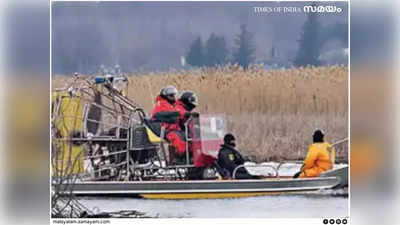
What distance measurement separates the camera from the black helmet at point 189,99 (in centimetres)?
604

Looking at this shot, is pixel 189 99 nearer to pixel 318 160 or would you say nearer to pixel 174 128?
pixel 174 128

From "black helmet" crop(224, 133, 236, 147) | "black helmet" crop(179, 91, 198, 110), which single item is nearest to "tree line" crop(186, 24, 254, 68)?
"black helmet" crop(179, 91, 198, 110)

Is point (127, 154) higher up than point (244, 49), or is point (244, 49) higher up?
point (244, 49)

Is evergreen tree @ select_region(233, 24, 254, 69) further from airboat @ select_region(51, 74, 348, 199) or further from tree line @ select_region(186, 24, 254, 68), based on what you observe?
airboat @ select_region(51, 74, 348, 199)

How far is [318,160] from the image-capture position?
608 centimetres

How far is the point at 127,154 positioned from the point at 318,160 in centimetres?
105

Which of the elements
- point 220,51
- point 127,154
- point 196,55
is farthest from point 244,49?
point 127,154

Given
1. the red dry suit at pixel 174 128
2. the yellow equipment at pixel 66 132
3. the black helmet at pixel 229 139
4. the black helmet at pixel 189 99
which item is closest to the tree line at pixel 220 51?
the black helmet at pixel 189 99

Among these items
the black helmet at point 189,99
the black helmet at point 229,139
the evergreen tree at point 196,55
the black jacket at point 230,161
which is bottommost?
the black jacket at point 230,161

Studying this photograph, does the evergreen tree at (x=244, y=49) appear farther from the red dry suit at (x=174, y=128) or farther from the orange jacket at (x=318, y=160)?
the orange jacket at (x=318, y=160)

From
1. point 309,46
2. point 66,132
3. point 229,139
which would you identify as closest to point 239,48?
point 309,46

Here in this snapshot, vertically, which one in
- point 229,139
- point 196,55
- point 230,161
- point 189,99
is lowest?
point 230,161

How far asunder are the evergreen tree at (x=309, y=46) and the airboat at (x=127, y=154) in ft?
1.81

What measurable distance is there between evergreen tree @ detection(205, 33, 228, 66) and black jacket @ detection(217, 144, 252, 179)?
0.46 m
